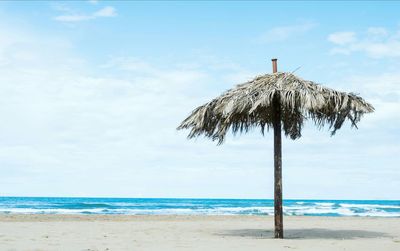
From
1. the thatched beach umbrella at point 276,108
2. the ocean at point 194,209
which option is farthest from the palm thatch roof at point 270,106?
the ocean at point 194,209

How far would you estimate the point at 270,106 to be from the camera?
A: 930 cm

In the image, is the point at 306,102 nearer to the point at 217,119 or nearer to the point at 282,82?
the point at 282,82

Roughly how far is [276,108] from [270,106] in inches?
5.0

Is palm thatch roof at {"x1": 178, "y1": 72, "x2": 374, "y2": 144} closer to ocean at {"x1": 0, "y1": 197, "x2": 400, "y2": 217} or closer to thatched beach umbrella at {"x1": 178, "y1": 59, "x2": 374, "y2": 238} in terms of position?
thatched beach umbrella at {"x1": 178, "y1": 59, "x2": 374, "y2": 238}

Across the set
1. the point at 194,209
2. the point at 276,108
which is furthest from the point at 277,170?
the point at 194,209

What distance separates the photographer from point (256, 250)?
24.2ft

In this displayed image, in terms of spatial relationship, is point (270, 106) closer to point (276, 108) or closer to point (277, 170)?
point (276, 108)

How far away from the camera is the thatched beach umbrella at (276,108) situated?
8680mm

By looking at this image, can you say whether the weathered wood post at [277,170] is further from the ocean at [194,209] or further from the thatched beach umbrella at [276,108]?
the ocean at [194,209]

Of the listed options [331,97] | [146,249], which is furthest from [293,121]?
[146,249]

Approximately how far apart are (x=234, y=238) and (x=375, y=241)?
8.41 feet

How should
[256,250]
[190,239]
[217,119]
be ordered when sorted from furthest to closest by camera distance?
1. [217,119]
2. [190,239]
3. [256,250]

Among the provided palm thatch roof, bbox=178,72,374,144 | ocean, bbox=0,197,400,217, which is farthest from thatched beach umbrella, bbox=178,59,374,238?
ocean, bbox=0,197,400,217

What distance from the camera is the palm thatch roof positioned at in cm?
866
